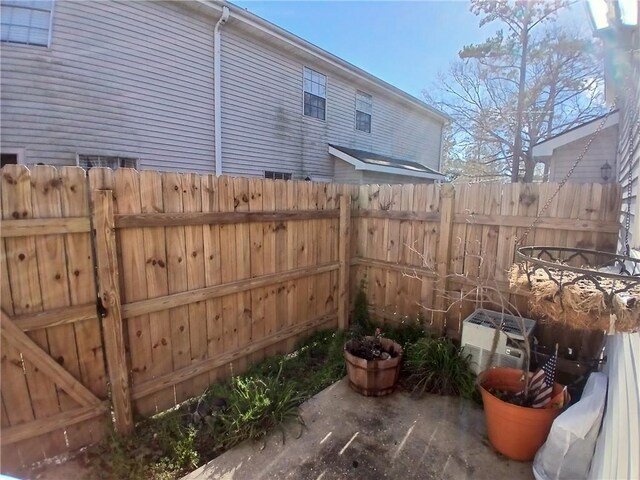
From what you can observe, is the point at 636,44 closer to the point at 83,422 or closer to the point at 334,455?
the point at 334,455

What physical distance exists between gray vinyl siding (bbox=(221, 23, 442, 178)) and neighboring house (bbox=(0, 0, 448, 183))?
28 millimetres

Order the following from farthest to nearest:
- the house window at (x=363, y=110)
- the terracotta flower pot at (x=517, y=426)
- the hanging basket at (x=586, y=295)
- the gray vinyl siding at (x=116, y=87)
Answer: the house window at (x=363, y=110)
the gray vinyl siding at (x=116, y=87)
the terracotta flower pot at (x=517, y=426)
the hanging basket at (x=586, y=295)

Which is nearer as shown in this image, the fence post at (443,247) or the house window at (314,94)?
the fence post at (443,247)

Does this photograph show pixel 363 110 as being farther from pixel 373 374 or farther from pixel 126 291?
pixel 126 291

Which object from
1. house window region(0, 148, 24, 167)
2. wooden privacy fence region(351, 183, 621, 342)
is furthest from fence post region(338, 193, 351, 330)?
house window region(0, 148, 24, 167)

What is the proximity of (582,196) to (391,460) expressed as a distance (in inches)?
103

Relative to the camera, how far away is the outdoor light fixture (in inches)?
259

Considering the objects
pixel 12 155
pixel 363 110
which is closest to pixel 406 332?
pixel 12 155

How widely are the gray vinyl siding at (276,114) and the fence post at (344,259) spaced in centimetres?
416

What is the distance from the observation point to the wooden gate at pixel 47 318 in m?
1.92

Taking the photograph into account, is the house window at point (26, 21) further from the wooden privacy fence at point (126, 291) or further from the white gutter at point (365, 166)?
the white gutter at point (365, 166)

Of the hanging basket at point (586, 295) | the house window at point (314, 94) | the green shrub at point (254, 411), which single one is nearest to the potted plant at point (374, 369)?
the green shrub at point (254, 411)

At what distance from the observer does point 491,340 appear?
9.30 ft

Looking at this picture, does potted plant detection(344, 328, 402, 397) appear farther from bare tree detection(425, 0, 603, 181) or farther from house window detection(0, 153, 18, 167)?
bare tree detection(425, 0, 603, 181)
